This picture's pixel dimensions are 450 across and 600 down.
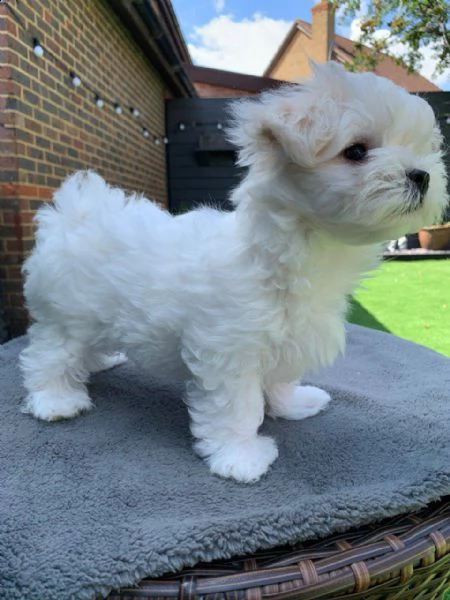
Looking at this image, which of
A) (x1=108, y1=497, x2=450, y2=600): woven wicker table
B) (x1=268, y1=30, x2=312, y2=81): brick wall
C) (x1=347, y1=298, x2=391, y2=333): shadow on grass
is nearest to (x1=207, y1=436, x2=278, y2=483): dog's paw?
(x1=108, y1=497, x2=450, y2=600): woven wicker table

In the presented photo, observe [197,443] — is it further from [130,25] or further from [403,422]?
[130,25]

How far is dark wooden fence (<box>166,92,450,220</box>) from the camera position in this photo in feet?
34.7

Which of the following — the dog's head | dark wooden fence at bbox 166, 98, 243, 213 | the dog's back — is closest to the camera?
the dog's head

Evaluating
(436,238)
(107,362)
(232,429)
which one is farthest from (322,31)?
(232,429)

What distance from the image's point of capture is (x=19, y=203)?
11.6 ft

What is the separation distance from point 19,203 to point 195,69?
10266mm

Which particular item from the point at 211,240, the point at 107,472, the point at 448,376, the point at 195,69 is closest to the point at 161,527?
the point at 107,472

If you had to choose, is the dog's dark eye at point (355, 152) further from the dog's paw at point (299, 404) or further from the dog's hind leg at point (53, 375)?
the dog's hind leg at point (53, 375)

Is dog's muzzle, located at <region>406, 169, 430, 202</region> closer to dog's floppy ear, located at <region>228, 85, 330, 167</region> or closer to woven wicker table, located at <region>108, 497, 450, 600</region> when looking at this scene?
dog's floppy ear, located at <region>228, 85, 330, 167</region>

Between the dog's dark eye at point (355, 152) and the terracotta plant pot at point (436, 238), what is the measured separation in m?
10.7

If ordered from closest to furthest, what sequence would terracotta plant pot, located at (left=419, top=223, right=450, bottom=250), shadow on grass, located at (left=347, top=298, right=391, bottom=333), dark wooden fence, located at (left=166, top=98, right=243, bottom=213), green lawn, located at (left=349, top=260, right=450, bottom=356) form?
green lawn, located at (left=349, top=260, right=450, bottom=356), shadow on grass, located at (left=347, top=298, right=391, bottom=333), dark wooden fence, located at (left=166, top=98, right=243, bottom=213), terracotta plant pot, located at (left=419, top=223, right=450, bottom=250)

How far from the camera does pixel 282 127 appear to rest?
1.51m

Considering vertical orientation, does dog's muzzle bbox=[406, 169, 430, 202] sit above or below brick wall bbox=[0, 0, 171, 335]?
below

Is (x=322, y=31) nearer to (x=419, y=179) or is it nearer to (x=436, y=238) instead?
(x=436, y=238)
